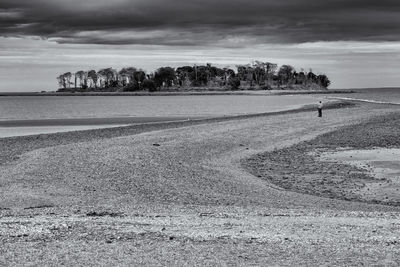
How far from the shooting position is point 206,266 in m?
7.62

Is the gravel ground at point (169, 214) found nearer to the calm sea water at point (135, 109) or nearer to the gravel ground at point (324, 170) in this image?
the gravel ground at point (324, 170)

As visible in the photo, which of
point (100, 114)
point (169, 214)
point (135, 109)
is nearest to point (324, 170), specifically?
point (169, 214)

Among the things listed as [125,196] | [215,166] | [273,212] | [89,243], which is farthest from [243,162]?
[89,243]

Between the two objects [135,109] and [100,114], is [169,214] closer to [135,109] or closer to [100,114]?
[100,114]

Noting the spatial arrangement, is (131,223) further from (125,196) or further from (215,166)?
(215,166)

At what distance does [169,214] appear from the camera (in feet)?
38.7

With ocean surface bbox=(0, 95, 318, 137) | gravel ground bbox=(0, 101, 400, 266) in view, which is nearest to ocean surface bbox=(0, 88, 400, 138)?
ocean surface bbox=(0, 95, 318, 137)

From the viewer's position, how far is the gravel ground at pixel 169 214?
8172 millimetres

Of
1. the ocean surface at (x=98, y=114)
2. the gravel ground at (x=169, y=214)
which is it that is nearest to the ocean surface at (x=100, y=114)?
the ocean surface at (x=98, y=114)

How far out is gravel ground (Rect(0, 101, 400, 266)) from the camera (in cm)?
817

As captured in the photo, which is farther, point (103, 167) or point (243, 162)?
point (243, 162)

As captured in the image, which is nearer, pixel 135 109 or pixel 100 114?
pixel 100 114

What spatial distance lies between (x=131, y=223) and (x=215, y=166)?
11046mm

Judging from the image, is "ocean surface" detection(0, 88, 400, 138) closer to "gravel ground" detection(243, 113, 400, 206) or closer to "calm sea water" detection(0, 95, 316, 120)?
"calm sea water" detection(0, 95, 316, 120)
